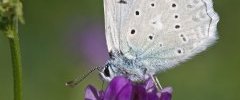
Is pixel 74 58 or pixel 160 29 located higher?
pixel 160 29

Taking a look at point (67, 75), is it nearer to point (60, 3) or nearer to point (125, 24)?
point (60, 3)

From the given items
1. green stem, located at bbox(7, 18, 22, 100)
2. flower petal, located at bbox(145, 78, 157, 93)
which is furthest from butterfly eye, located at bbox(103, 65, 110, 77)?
green stem, located at bbox(7, 18, 22, 100)

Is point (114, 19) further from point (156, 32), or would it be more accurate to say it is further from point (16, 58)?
point (16, 58)

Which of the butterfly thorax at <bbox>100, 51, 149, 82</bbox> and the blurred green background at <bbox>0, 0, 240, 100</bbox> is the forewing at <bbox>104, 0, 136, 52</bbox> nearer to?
the butterfly thorax at <bbox>100, 51, 149, 82</bbox>

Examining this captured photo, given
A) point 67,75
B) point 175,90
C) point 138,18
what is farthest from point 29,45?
point 138,18

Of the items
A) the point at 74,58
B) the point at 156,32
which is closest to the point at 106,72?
the point at 156,32

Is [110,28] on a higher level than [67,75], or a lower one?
higher

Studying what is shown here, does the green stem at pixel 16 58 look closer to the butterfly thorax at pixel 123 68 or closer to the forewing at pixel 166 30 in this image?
the butterfly thorax at pixel 123 68
